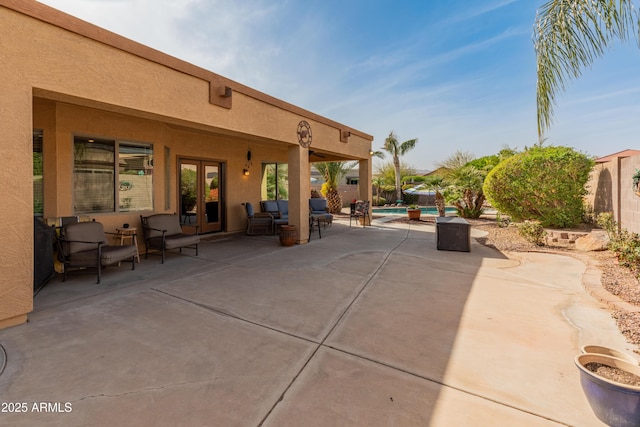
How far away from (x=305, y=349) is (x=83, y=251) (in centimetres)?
466

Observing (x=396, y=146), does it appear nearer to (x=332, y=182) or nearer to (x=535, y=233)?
(x=332, y=182)

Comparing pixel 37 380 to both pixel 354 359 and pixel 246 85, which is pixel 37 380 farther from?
pixel 246 85

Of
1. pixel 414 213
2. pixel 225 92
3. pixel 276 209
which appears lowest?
pixel 414 213

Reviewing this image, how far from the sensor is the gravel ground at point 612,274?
3.34m

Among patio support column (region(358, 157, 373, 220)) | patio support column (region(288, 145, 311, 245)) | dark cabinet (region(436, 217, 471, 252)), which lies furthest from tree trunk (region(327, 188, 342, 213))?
dark cabinet (region(436, 217, 471, 252))

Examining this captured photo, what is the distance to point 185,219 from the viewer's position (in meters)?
9.56

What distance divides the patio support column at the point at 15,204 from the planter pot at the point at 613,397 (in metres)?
5.45

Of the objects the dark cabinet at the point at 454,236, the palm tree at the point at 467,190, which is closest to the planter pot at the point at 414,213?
the palm tree at the point at 467,190

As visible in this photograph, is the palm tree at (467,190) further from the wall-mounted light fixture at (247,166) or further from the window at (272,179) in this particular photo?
the wall-mounted light fixture at (247,166)

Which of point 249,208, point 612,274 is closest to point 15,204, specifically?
point 249,208

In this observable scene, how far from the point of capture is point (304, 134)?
8453 mm

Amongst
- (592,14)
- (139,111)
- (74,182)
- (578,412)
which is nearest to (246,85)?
(139,111)

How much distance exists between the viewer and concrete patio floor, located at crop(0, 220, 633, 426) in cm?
206

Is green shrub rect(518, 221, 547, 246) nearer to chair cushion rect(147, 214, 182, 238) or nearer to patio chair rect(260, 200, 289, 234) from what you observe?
patio chair rect(260, 200, 289, 234)
